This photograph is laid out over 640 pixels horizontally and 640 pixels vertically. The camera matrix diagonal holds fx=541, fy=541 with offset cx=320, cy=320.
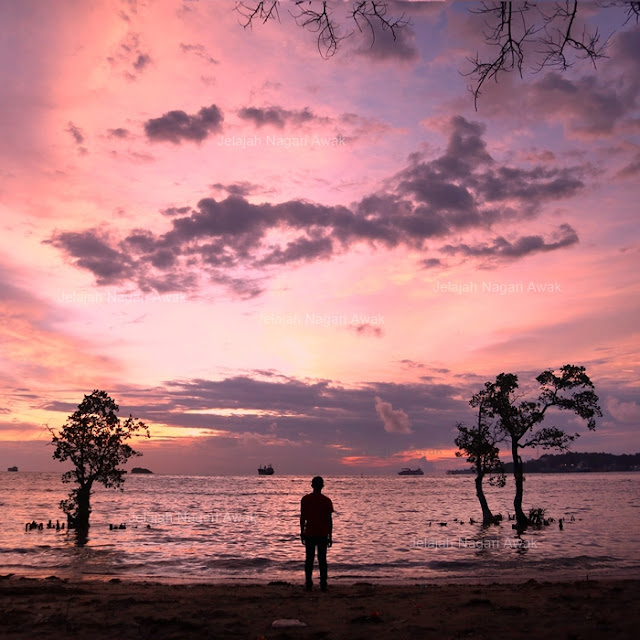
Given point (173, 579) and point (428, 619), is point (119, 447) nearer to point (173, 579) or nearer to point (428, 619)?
point (173, 579)

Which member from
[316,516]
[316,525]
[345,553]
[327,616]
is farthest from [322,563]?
[345,553]

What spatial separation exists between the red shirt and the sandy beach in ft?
5.84

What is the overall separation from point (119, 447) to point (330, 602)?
29748 millimetres

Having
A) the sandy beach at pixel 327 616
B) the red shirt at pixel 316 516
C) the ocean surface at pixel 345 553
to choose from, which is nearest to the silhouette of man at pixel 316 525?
the red shirt at pixel 316 516

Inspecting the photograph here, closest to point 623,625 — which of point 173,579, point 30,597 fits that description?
point 30,597

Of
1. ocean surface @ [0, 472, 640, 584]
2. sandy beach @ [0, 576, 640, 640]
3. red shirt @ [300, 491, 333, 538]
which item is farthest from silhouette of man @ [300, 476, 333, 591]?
ocean surface @ [0, 472, 640, 584]

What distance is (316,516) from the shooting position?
15570 millimetres

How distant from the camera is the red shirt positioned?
50.9 ft

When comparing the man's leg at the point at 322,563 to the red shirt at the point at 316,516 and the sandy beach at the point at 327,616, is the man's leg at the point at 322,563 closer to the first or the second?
the red shirt at the point at 316,516

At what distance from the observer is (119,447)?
1522 inches

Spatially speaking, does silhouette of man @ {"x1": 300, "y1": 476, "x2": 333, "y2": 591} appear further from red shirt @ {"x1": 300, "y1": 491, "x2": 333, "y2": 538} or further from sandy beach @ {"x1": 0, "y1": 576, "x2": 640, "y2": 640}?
sandy beach @ {"x1": 0, "y1": 576, "x2": 640, "y2": 640}

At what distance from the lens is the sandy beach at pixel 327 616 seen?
30.7 feet

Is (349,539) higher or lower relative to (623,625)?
lower

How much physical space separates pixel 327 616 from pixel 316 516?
14.9 ft
